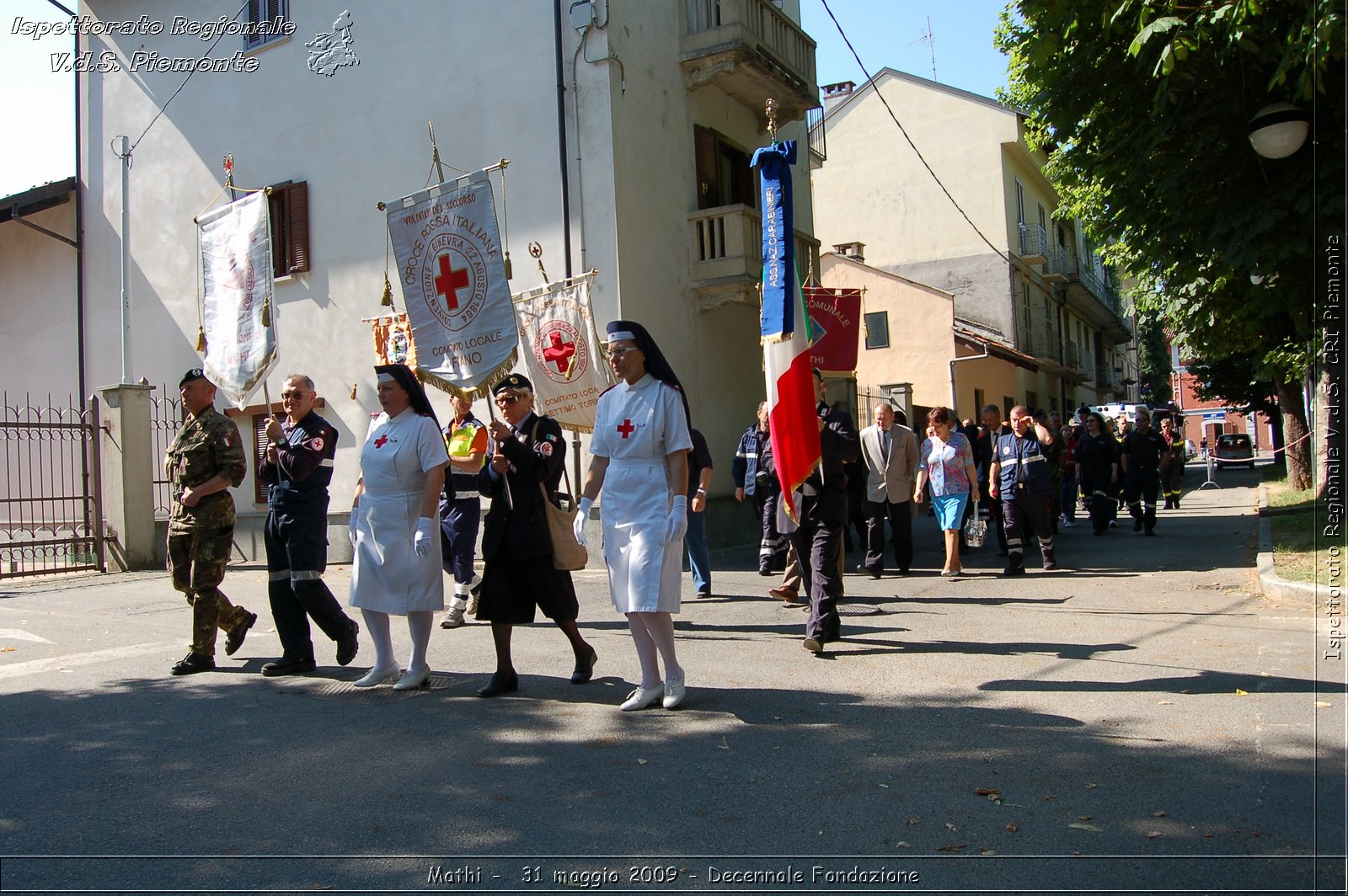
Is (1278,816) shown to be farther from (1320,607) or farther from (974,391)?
(974,391)

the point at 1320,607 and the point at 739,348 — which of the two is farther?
the point at 739,348

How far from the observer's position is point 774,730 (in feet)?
17.0

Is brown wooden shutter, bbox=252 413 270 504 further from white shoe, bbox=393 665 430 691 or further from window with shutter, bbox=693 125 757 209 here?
white shoe, bbox=393 665 430 691

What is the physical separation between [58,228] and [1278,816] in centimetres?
2133

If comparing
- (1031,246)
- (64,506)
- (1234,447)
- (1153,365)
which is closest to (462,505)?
(64,506)

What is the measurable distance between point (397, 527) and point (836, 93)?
1297 inches

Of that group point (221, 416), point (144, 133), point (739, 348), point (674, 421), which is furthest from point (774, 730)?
point (144, 133)

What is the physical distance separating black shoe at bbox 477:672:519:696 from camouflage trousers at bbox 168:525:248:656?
7.06ft

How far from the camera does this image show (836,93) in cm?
3566

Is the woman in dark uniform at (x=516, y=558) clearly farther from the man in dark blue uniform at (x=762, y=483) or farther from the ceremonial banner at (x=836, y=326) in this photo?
the ceremonial banner at (x=836, y=326)

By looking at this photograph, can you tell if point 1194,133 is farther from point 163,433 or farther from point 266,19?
point 163,433

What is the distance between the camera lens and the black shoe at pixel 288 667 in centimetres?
683

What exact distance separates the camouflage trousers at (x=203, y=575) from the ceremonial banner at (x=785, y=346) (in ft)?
12.6

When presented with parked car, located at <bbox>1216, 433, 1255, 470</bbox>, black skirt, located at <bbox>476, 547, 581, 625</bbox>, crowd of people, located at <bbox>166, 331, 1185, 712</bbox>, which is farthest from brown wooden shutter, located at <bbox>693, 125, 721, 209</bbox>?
parked car, located at <bbox>1216, 433, 1255, 470</bbox>
